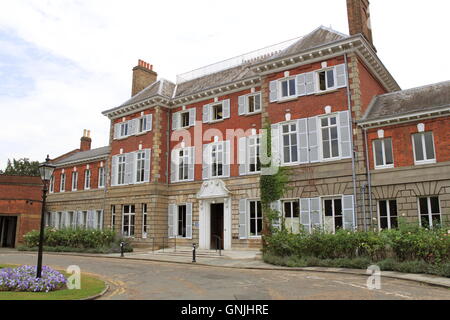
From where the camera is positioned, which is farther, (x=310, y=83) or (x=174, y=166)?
(x=174, y=166)

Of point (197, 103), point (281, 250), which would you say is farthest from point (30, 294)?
point (197, 103)

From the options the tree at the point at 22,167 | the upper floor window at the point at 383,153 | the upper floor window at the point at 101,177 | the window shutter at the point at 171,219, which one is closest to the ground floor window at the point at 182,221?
the window shutter at the point at 171,219

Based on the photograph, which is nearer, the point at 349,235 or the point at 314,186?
the point at 349,235

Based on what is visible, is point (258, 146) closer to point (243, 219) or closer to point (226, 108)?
point (226, 108)

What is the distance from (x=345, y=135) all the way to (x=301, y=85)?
3.67 metres

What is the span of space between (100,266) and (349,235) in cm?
1047

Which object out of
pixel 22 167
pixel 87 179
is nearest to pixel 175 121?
pixel 87 179

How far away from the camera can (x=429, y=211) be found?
52.5 feet

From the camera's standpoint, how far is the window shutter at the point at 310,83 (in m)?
19.5

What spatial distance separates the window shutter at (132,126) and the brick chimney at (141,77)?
337 centimetres

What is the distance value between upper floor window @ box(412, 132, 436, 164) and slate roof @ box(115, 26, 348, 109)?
6310 millimetres

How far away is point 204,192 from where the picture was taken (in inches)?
935

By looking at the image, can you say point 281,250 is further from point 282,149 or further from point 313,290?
point 313,290

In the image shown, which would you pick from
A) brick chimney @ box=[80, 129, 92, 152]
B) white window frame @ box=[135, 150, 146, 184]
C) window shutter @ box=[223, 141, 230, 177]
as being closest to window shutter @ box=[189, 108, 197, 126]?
window shutter @ box=[223, 141, 230, 177]
